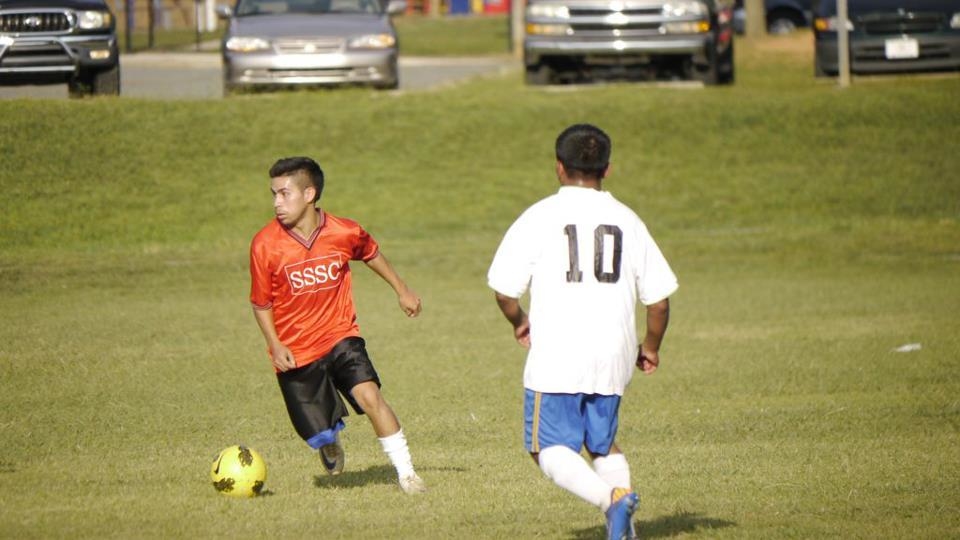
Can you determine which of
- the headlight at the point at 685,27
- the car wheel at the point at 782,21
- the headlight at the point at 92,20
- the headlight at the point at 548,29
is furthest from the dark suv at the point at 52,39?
the car wheel at the point at 782,21

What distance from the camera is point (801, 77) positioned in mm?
28938

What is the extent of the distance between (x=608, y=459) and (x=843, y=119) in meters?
18.6

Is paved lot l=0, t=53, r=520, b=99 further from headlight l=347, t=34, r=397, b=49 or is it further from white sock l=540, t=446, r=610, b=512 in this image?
white sock l=540, t=446, r=610, b=512

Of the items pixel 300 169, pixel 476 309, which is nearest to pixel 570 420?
pixel 300 169

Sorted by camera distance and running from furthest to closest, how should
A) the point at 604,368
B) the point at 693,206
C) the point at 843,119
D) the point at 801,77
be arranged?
the point at 801,77, the point at 843,119, the point at 693,206, the point at 604,368

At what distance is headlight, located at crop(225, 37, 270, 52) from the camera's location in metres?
21.7

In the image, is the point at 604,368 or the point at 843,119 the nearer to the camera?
the point at 604,368

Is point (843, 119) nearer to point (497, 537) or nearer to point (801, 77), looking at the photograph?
point (801, 77)

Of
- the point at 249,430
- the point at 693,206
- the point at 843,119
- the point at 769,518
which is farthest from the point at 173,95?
the point at 769,518

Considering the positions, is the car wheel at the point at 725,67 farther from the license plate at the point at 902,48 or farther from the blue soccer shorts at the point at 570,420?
the blue soccer shorts at the point at 570,420

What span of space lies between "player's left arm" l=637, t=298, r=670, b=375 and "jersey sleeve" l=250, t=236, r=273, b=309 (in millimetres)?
1989

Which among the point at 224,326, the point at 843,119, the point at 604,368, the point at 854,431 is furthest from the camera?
the point at 843,119

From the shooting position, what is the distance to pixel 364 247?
7.56 meters

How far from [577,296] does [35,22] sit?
1622cm
